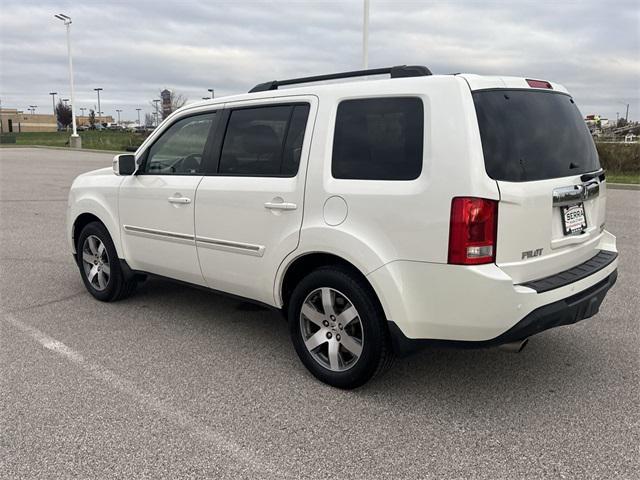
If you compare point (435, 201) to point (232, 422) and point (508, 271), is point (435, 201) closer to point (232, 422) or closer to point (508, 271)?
point (508, 271)

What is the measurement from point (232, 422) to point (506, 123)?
87.4 inches

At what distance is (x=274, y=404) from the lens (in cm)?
338

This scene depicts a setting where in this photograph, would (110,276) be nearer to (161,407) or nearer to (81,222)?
(81,222)

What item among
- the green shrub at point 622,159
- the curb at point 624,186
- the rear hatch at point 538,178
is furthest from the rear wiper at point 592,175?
the green shrub at point 622,159

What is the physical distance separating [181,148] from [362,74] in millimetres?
1713

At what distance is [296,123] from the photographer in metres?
3.73

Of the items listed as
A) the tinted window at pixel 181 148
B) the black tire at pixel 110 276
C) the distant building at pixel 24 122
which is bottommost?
the black tire at pixel 110 276

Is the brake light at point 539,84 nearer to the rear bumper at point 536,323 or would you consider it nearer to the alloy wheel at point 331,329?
the rear bumper at point 536,323

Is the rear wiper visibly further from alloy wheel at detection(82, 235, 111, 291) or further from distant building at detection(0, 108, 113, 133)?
distant building at detection(0, 108, 113, 133)

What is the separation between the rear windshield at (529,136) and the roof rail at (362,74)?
53 cm

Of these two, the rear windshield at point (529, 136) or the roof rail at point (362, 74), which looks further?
the roof rail at point (362, 74)

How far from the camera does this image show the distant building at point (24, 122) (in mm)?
112250

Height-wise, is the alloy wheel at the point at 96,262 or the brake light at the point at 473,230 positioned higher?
the brake light at the point at 473,230

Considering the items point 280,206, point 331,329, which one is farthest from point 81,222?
point 331,329
